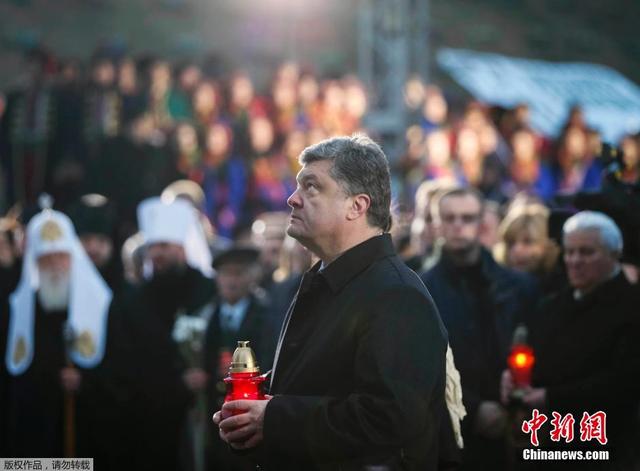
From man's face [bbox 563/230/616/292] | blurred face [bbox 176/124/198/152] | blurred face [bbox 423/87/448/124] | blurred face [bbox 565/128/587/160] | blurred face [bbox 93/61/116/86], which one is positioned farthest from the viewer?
blurred face [bbox 565/128/587/160]

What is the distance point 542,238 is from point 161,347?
2.49m

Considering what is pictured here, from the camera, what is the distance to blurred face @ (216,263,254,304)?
8219mm

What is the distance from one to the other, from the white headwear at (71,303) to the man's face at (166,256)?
352 millimetres

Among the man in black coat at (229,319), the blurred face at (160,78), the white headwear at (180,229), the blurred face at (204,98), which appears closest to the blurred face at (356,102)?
the blurred face at (204,98)

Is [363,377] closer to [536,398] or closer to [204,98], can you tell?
[536,398]

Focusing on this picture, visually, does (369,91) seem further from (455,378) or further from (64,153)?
(455,378)

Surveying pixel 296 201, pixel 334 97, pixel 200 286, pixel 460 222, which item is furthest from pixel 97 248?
pixel 334 97

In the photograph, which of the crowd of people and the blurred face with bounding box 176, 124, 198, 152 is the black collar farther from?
the blurred face with bounding box 176, 124, 198, 152

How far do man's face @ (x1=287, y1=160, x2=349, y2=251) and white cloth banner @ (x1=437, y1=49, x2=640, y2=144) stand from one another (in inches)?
671

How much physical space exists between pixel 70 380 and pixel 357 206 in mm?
4555

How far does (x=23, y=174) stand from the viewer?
49.8 ft

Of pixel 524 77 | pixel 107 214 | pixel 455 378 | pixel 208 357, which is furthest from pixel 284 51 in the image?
pixel 455 378

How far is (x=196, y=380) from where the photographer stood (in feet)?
26.8

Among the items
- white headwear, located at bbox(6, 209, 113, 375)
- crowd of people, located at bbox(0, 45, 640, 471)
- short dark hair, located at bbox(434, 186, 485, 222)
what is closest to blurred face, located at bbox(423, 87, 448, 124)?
crowd of people, located at bbox(0, 45, 640, 471)
